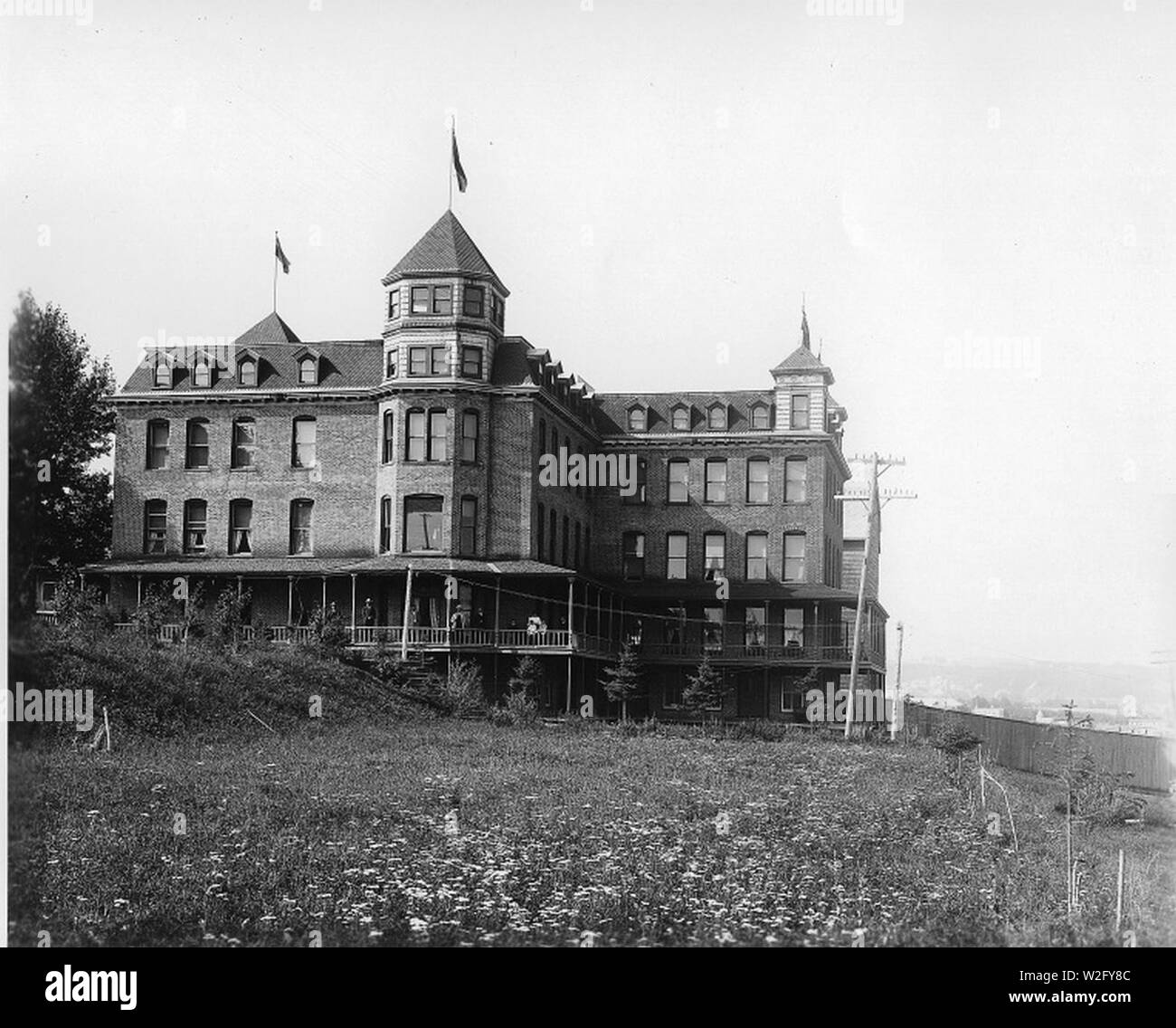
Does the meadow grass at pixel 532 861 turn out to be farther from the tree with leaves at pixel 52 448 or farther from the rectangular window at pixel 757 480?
the rectangular window at pixel 757 480

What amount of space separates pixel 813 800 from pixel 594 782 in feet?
10.3

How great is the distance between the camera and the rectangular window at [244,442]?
2959 cm

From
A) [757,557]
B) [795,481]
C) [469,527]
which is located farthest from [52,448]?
[795,481]

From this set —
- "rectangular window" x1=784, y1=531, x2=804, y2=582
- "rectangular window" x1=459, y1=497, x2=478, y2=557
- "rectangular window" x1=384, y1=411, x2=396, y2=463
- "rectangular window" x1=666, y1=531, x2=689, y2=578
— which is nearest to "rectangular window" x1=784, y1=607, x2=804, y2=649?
"rectangular window" x1=784, y1=531, x2=804, y2=582

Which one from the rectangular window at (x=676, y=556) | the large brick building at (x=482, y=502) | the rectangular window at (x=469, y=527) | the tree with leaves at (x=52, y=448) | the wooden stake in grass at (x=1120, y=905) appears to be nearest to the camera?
the wooden stake in grass at (x=1120, y=905)

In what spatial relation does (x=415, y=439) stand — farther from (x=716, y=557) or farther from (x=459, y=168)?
(x=459, y=168)

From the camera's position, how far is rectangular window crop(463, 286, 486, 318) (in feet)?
103

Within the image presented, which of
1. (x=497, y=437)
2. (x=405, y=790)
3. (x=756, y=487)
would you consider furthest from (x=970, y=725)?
(x=405, y=790)

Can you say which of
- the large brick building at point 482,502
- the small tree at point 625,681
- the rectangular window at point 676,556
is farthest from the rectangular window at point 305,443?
the rectangular window at point 676,556

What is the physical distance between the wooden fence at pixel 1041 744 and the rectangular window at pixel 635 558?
8081 millimetres

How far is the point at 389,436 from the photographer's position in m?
33.2

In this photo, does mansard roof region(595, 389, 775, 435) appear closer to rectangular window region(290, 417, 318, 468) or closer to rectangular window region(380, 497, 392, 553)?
rectangular window region(380, 497, 392, 553)

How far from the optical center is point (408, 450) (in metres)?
32.9

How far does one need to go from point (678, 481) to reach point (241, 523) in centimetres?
1038
